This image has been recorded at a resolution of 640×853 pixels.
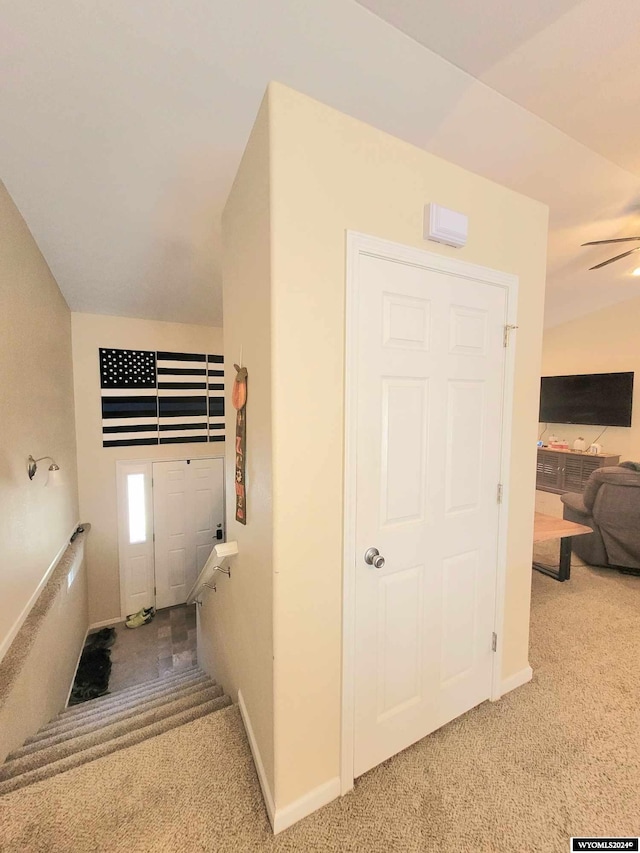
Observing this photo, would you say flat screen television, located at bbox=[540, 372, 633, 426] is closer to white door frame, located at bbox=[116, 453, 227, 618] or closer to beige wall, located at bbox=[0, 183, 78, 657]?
white door frame, located at bbox=[116, 453, 227, 618]

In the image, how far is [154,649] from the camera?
3551 millimetres

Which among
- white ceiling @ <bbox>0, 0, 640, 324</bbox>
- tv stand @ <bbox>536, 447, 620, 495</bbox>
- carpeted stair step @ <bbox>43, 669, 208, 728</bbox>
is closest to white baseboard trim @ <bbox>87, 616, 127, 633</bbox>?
carpeted stair step @ <bbox>43, 669, 208, 728</bbox>

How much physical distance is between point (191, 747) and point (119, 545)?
117 inches

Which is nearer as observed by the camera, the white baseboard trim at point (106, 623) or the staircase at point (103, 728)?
the staircase at point (103, 728)

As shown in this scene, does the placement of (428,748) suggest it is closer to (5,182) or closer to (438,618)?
(438,618)

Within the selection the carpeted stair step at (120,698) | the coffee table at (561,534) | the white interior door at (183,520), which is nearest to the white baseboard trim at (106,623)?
the white interior door at (183,520)

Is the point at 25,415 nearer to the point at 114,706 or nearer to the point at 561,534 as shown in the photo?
the point at 114,706

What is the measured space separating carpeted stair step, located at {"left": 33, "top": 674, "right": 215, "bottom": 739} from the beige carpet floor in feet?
2.66

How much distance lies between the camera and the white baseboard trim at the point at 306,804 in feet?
3.97

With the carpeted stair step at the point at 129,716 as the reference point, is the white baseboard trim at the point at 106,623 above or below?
below

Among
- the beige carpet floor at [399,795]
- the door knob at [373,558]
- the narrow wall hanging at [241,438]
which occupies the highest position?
the narrow wall hanging at [241,438]

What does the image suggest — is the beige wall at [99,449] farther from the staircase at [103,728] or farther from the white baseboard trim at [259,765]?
the white baseboard trim at [259,765]

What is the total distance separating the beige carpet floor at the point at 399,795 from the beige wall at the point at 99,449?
283 centimetres

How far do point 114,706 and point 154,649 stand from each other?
1.50 metres
